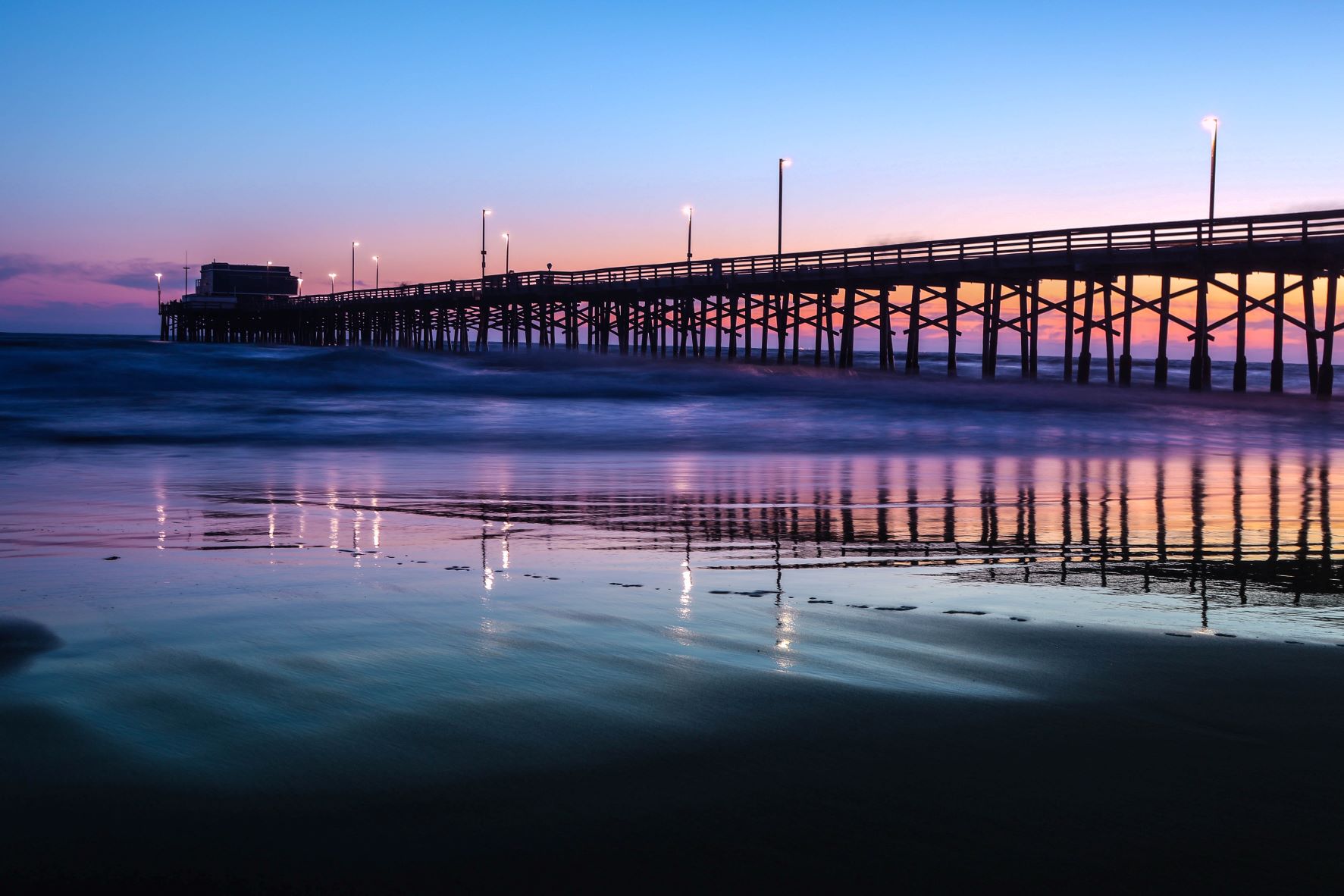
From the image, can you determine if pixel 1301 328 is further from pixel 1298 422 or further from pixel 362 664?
pixel 362 664

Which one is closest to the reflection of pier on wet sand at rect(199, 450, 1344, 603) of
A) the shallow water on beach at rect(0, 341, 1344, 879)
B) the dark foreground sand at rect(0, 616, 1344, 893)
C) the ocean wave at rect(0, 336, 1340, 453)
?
the shallow water on beach at rect(0, 341, 1344, 879)

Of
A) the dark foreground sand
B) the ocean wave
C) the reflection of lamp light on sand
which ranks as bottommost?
the dark foreground sand

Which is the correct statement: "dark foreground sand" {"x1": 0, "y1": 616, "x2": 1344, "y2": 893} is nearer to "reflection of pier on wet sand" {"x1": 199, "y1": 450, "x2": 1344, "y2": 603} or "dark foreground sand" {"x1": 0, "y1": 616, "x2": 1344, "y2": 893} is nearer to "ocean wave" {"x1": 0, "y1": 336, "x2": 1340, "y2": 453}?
"reflection of pier on wet sand" {"x1": 199, "y1": 450, "x2": 1344, "y2": 603}

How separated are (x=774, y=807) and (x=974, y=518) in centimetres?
581

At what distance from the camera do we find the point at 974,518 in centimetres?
795

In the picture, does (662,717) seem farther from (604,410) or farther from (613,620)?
(604,410)

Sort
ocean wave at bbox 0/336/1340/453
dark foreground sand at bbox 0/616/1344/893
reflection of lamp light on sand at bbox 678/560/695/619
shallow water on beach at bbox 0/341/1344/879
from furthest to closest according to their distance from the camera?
1. ocean wave at bbox 0/336/1340/453
2. reflection of lamp light on sand at bbox 678/560/695/619
3. shallow water on beach at bbox 0/341/1344/879
4. dark foreground sand at bbox 0/616/1344/893

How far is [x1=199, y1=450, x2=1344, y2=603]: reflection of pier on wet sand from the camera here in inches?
227

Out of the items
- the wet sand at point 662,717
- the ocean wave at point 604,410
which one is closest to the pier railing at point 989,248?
the ocean wave at point 604,410

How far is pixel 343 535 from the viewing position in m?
6.82

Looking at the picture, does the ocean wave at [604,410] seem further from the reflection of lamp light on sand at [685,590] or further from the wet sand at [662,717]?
the wet sand at [662,717]

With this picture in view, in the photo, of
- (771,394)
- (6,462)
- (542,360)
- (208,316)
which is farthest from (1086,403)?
(208,316)

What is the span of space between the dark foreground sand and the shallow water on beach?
0.8 inches

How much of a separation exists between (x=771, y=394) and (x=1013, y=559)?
26464mm
